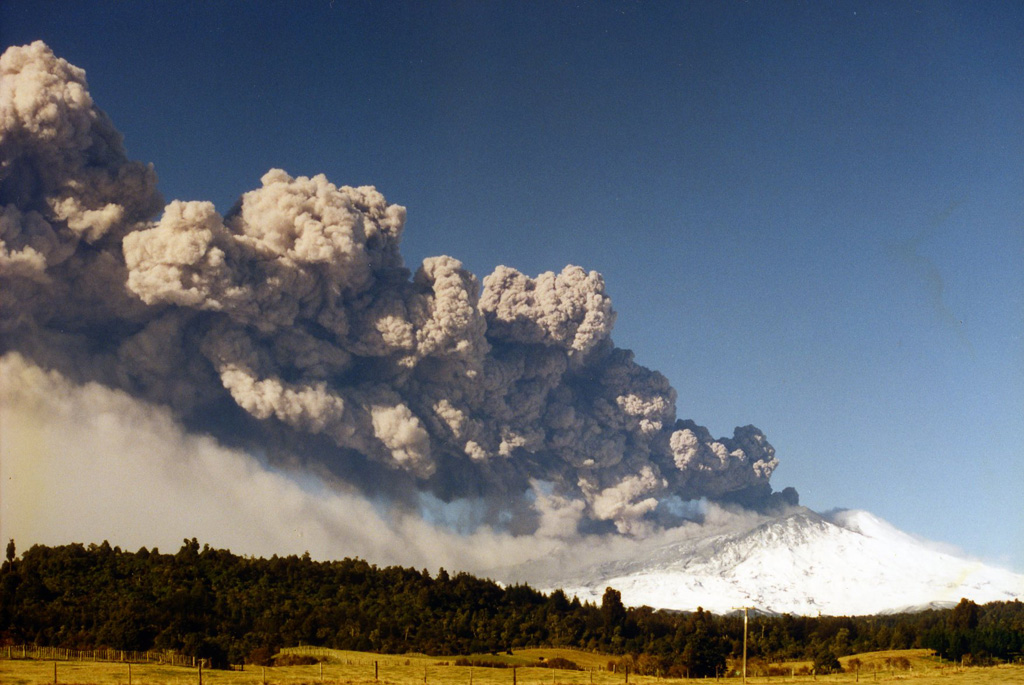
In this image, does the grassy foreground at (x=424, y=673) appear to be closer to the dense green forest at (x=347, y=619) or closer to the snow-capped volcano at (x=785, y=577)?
the dense green forest at (x=347, y=619)

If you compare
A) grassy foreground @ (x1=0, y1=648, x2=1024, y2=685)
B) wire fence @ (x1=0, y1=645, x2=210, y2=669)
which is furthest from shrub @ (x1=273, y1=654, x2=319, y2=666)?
wire fence @ (x1=0, y1=645, x2=210, y2=669)

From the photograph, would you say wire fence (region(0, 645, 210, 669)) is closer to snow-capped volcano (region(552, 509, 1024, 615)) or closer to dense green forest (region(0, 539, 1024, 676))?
dense green forest (region(0, 539, 1024, 676))

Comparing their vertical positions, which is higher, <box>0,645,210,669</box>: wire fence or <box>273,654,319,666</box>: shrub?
<box>0,645,210,669</box>: wire fence

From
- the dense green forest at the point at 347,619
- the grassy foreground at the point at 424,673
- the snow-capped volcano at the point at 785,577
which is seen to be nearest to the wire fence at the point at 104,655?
the dense green forest at the point at 347,619

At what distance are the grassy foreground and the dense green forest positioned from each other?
3.01 meters

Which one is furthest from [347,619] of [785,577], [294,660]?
[785,577]

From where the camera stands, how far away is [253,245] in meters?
98.7

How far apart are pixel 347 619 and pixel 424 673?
16.6 m

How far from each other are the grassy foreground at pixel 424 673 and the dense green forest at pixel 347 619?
301 centimetres

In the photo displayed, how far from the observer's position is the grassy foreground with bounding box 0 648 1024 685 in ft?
158

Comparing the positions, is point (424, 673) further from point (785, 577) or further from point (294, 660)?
point (785, 577)

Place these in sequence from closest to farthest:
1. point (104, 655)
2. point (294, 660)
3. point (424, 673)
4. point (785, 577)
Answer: point (424, 673) < point (104, 655) < point (294, 660) < point (785, 577)

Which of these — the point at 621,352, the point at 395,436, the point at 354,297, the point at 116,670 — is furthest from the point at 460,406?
the point at 116,670

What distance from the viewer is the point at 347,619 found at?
2808 inches
